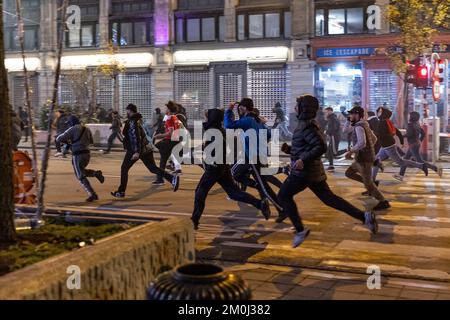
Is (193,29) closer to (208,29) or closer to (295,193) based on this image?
(208,29)

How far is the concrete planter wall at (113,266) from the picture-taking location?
133 inches

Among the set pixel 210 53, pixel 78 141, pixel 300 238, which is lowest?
pixel 300 238

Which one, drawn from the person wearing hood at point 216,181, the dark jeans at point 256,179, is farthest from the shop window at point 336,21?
the person wearing hood at point 216,181

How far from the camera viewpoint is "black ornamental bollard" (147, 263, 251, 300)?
287 centimetres

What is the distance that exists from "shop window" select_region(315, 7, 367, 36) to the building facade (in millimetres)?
44

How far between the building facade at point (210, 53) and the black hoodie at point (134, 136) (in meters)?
15.4

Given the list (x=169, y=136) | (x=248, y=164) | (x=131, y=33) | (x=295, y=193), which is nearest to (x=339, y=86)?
(x=131, y=33)

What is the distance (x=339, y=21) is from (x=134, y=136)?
18.3 m

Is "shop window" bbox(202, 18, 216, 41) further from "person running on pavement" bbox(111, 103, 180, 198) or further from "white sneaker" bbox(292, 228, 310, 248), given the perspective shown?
"white sneaker" bbox(292, 228, 310, 248)

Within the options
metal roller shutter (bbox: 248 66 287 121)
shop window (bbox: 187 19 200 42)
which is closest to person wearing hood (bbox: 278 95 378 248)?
metal roller shutter (bbox: 248 66 287 121)

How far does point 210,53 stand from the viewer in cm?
3019

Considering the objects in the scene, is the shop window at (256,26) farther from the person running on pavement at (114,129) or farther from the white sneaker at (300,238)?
the white sneaker at (300,238)

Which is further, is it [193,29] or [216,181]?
[193,29]

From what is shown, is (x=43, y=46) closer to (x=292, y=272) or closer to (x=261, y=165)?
(x=261, y=165)
